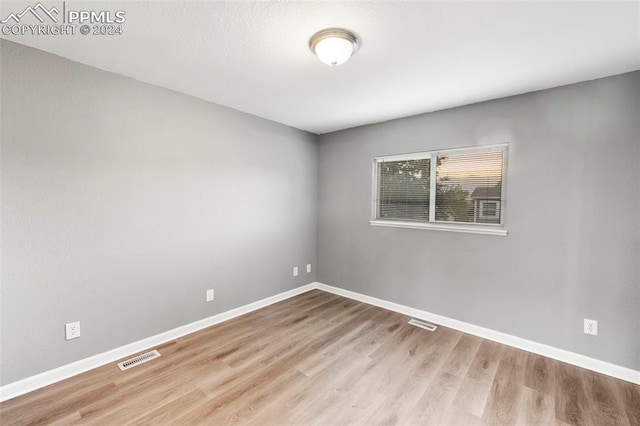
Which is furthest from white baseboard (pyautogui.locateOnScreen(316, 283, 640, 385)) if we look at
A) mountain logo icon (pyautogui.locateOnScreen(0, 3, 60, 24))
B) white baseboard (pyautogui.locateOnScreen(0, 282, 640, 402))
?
mountain logo icon (pyautogui.locateOnScreen(0, 3, 60, 24))

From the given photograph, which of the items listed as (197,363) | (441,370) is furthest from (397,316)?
(197,363)

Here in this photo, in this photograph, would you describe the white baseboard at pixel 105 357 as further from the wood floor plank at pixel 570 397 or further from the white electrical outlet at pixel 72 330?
the wood floor plank at pixel 570 397

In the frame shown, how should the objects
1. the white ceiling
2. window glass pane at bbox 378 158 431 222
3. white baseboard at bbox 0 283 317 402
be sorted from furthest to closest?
window glass pane at bbox 378 158 431 222
white baseboard at bbox 0 283 317 402
the white ceiling

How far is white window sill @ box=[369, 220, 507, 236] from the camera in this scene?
2.79 m

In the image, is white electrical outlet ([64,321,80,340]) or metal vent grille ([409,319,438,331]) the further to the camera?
metal vent grille ([409,319,438,331])

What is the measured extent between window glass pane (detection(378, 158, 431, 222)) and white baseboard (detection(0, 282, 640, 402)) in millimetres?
1192

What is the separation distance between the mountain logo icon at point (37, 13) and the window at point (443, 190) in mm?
3229

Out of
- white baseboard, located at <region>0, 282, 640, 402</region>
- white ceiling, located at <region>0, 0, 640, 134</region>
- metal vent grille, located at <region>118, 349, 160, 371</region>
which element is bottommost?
metal vent grille, located at <region>118, 349, 160, 371</region>

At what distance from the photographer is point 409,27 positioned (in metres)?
1.67

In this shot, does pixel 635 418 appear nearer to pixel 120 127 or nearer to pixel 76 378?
pixel 76 378

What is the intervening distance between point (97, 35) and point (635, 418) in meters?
4.39

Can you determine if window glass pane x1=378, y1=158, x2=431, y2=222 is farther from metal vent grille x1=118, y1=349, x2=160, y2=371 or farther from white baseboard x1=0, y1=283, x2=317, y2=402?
metal vent grille x1=118, y1=349, x2=160, y2=371

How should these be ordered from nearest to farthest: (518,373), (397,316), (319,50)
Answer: (319,50), (518,373), (397,316)

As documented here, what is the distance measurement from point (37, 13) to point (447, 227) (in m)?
3.74
